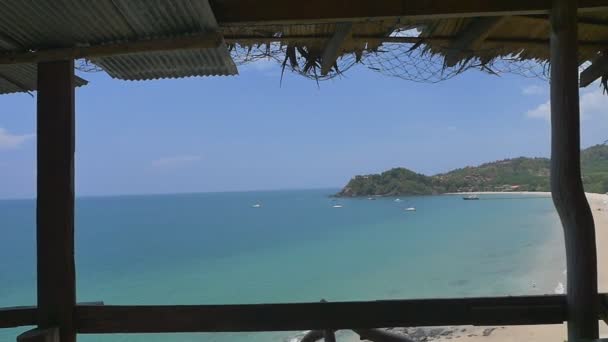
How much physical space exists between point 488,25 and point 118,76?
5.70ft

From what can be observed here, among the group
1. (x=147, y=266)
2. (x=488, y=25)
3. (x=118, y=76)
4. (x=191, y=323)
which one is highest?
(x=488, y=25)

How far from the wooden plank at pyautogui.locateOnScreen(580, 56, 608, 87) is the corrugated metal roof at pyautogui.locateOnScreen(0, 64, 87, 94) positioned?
9.23 ft

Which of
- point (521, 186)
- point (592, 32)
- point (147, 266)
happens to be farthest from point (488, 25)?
point (521, 186)

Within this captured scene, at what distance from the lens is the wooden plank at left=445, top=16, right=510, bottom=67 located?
71.4 inches

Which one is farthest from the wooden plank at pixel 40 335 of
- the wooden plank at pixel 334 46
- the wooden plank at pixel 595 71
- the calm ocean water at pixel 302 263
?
the calm ocean water at pixel 302 263

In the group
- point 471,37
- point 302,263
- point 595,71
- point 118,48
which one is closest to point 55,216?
point 118,48

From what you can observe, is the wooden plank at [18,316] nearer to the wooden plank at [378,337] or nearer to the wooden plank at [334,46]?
the wooden plank at [378,337]

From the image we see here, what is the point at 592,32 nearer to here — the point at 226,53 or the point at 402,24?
the point at 402,24

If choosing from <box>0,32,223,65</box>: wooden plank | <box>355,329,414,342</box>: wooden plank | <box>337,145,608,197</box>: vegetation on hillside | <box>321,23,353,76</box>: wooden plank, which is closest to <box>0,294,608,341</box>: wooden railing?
<box>355,329,414,342</box>: wooden plank

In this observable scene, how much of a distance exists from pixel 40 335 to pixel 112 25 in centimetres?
121

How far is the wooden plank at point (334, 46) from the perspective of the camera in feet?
5.93

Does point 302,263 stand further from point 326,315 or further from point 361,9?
point 361,9

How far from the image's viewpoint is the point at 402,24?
1911 millimetres

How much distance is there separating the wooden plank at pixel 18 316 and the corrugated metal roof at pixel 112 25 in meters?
1.09
